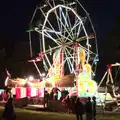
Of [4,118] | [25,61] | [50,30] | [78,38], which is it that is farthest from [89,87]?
[25,61]

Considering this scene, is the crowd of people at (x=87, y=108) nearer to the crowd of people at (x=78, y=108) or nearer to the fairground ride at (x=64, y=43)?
the crowd of people at (x=78, y=108)

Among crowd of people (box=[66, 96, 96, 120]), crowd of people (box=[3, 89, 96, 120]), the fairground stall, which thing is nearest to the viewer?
crowd of people (box=[3, 89, 96, 120])

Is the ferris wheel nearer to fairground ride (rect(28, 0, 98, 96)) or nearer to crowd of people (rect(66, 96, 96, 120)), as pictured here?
fairground ride (rect(28, 0, 98, 96))

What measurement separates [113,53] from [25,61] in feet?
56.6

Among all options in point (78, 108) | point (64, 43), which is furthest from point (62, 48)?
point (78, 108)

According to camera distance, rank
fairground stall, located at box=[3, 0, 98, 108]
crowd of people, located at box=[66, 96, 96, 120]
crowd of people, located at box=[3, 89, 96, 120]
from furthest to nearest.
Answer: fairground stall, located at box=[3, 0, 98, 108], crowd of people, located at box=[66, 96, 96, 120], crowd of people, located at box=[3, 89, 96, 120]

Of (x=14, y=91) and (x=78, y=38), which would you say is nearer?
(x=78, y=38)

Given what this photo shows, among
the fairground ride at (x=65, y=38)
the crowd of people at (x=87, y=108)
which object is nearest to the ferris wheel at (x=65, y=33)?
the fairground ride at (x=65, y=38)

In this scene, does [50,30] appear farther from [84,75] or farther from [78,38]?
[84,75]

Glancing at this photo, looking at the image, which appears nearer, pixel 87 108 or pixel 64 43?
pixel 87 108

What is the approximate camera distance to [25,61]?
67.2m

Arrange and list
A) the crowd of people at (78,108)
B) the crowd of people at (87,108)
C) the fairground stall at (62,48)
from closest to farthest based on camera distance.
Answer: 1. the crowd of people at (78,108)
2. the crowd of people at (87,108)
3. the fairground stall at (62,48)

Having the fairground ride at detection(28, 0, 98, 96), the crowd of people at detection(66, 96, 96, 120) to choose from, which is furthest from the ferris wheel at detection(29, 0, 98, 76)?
the crowd of people at detection(66, 96, 96, 120)

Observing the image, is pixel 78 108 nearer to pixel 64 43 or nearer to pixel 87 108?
pixel 87 108
